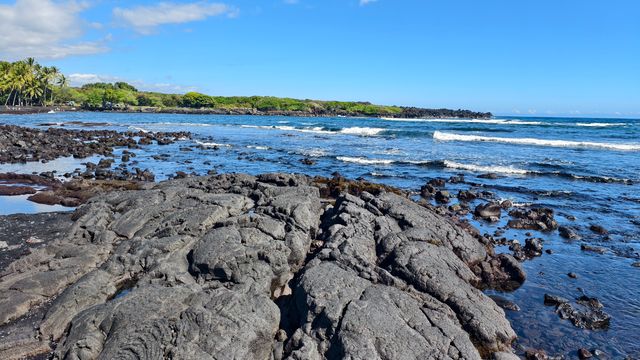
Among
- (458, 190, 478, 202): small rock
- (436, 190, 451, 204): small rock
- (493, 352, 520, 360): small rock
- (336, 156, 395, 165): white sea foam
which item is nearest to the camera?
(493, 352, 520, 360): small rock

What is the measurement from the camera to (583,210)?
23297mm

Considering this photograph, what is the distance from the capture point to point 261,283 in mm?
11188

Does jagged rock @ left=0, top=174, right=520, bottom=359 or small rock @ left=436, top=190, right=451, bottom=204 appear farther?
small rock @ left=436, top=190, right=451, bottom=204

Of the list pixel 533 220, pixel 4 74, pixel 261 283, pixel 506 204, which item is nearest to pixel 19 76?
pixel 4 74

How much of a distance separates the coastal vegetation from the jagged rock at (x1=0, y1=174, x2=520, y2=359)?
13072 cm

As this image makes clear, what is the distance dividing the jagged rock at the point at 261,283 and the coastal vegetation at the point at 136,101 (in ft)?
429

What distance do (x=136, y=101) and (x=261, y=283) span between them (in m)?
177

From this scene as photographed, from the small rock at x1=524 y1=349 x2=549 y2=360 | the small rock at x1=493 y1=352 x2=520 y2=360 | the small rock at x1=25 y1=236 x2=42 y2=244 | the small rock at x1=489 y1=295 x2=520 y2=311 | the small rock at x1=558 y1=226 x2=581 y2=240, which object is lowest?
the small rock at x1=524 y1=349 x2=549 y2=360

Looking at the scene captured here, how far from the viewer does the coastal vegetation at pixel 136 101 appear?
12381cm

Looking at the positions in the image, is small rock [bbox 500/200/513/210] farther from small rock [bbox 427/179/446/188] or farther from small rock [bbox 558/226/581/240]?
small rock [bbox 427/179/446/188]

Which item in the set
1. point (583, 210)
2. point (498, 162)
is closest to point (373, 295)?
point (583, 210)

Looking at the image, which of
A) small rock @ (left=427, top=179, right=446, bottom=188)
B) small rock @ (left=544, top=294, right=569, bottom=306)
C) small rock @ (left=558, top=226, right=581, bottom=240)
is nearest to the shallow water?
small rock @ (left=544, top=294, right=569, bottom=306)

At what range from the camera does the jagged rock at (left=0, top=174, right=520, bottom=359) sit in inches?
345

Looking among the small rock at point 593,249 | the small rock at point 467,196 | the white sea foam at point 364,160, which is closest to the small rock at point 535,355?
the small rock at point 593,249
